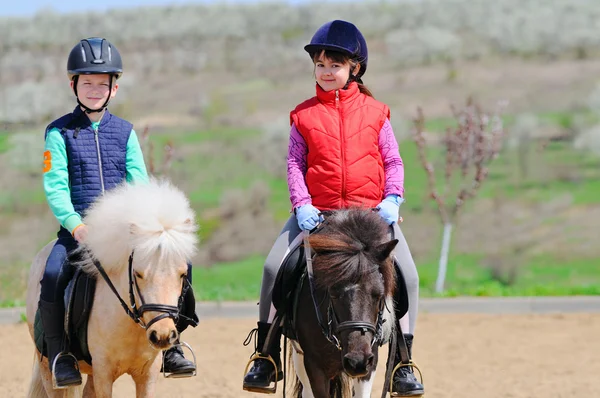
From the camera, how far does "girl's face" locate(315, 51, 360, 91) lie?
5914 millimetres

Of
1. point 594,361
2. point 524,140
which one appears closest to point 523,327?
Answer: point 594,361

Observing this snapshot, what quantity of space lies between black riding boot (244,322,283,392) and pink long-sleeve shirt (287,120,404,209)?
859mm

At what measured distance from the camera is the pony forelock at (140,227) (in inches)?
200

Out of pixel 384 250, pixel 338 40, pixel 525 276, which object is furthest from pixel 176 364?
pixel 525 276

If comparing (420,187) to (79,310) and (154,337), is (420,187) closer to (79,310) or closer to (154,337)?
(79,310)

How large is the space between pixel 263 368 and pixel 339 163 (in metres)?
1.42

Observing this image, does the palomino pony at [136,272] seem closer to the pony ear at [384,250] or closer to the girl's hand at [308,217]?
the girl's hand at [308,217]

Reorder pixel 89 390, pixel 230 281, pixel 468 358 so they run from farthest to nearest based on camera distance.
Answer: pixel 230 281 → pixel 468 358 → pixel 89 390

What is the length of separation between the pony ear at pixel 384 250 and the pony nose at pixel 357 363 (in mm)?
563

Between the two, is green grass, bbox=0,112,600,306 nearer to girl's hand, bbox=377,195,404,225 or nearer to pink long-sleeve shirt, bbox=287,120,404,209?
pink long-sleeve shirt, bbox=287,120,404,209

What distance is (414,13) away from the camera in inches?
2410

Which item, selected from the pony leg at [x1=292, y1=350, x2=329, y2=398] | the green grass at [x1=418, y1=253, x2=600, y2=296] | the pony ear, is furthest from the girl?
the green grass at [x1=418, y1=253, x2=600, y2=296]

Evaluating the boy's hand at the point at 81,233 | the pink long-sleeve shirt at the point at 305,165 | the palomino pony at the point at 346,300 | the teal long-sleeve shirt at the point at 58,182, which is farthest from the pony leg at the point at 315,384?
the teal long-sleeve shirt at the point at 58,182

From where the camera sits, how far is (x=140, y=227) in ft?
16.8
